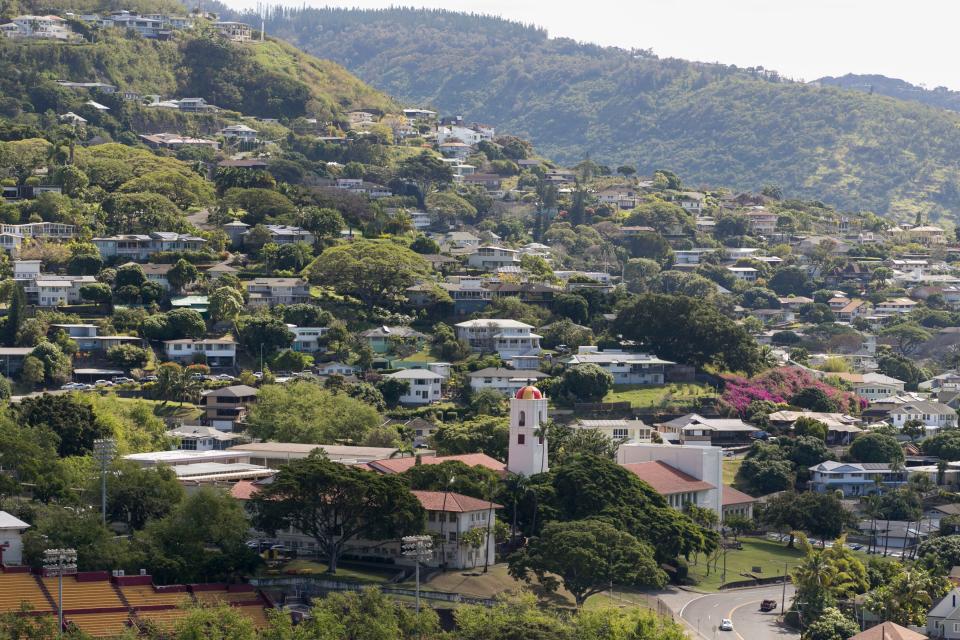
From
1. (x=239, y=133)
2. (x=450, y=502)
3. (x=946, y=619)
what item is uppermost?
(x=239, y=133)

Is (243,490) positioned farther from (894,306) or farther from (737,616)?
(894,306)

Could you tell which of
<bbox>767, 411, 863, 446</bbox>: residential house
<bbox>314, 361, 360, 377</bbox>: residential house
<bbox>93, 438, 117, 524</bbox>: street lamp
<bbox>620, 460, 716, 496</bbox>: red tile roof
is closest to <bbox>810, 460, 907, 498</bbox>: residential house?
<bbox>767, 411, 863, 446</bbox>: residential house

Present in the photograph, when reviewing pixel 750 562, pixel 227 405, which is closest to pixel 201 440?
pixel 227 405

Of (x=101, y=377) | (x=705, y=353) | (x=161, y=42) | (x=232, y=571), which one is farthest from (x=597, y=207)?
(x=232, y=571)

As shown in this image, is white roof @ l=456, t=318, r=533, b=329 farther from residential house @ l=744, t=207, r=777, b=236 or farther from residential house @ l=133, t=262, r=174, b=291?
residential house @ l=744, t=207, r=777, b=236

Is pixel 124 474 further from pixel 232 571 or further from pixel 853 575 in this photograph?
pixel 853 575
